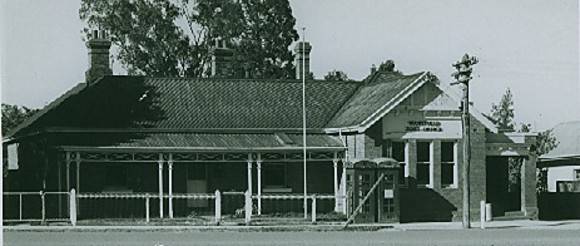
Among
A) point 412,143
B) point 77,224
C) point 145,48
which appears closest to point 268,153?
point 412,143

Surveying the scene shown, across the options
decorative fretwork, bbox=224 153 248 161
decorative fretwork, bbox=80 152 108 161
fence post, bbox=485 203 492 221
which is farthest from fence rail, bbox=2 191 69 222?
fence post, bbox=485 203 492 221

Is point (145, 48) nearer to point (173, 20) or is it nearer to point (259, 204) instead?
point (173, 20)

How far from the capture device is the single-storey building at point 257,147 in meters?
33.9

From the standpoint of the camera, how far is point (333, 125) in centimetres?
3688

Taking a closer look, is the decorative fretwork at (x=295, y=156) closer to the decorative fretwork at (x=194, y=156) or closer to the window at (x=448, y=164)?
the decorative fretwork at (x=194, y=156)

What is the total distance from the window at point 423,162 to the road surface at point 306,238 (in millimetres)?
6450

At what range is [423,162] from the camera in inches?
1359

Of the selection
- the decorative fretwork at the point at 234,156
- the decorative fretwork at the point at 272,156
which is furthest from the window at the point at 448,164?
the decorative fretwork at the point at 234,156

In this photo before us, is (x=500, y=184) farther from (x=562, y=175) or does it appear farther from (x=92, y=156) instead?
(x=562, y=175)

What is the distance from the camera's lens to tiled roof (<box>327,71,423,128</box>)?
113ft

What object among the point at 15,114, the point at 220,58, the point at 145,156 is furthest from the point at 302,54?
the point at 15,114

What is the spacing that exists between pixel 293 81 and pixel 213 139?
6.19 metres

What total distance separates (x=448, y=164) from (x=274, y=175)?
233 inches

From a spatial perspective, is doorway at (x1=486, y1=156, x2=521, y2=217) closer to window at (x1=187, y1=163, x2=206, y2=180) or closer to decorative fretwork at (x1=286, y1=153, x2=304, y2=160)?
decorative fretwork at (x1=286, y1=153, x2=304, y2=160)
